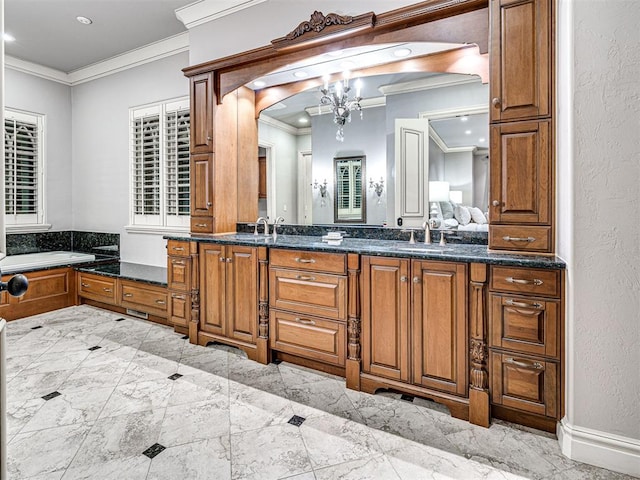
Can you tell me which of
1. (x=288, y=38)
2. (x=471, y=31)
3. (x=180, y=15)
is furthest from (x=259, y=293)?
(x=180, y=15)

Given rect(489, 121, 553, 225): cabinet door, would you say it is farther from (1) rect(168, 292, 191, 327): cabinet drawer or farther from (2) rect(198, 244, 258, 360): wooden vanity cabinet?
(1) rect(168, 292, 191, 327): cabinet drawer

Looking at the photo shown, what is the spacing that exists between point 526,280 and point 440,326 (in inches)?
20.7

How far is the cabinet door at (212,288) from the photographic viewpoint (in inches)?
122

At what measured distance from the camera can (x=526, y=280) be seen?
194 centimetres

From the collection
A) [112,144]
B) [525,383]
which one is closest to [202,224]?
[112,144]

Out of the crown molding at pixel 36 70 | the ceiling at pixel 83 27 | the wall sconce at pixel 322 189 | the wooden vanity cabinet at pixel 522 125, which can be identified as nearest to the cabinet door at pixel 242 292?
the wall sconce at pixel 322 189

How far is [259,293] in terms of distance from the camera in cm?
288

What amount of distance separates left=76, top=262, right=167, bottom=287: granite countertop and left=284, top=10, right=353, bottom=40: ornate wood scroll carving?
2.58 metres

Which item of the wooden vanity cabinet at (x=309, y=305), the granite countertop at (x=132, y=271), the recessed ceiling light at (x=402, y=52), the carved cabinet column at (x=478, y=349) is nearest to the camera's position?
the carved cabinet column at (x=478, y=349)

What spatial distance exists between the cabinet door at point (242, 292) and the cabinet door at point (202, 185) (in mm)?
653

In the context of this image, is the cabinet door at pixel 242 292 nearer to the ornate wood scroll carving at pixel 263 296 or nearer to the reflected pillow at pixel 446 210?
the ornate wood scroll carving at pixel 263 296

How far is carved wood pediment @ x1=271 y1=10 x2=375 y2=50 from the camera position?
2.59 m

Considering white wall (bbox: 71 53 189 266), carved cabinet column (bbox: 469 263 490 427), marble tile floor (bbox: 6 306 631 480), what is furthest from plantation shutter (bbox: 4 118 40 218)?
carved cabinet column (bbox: 469 263 490 427)

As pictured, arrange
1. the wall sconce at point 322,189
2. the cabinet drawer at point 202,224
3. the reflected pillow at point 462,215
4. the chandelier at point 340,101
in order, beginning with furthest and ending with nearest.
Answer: the cabinet drawer at point 202,224 → the wall sconce at point 322,189 → the chandelier at point 340,101 → the reflected pillow at point 462,215
